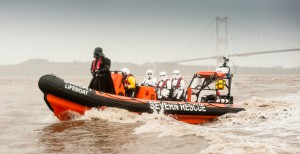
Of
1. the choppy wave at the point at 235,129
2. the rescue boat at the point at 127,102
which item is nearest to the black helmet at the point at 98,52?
the rescue boat at the point at 127,102

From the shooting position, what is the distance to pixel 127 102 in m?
7.46

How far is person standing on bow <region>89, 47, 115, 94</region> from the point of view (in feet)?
24.6

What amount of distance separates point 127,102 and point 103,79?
0.72 meters

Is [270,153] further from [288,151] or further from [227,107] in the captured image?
[227,107]

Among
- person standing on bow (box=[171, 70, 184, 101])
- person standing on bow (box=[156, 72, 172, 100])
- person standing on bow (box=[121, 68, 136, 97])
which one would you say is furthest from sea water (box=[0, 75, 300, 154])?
person standing on bow (box=[156, 72, 172, 100])

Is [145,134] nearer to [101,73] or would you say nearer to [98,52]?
[101,73]

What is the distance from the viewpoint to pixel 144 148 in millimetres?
5008

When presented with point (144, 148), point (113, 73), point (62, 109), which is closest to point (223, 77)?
point (113, 73)

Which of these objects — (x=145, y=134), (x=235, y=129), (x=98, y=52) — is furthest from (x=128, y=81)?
(x=235, y=129)

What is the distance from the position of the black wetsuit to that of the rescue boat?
25cm

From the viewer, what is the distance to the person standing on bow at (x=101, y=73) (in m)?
7.51

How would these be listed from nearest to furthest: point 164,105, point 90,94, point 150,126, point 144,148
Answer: point 144,148, point 150,126, point 90,94, point 164,105

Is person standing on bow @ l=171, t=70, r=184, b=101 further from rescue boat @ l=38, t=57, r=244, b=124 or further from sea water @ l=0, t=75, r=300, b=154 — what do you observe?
sea water @ l=0, t=75, r=300, b=154

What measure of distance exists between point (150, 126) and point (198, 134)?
990 millimetres
